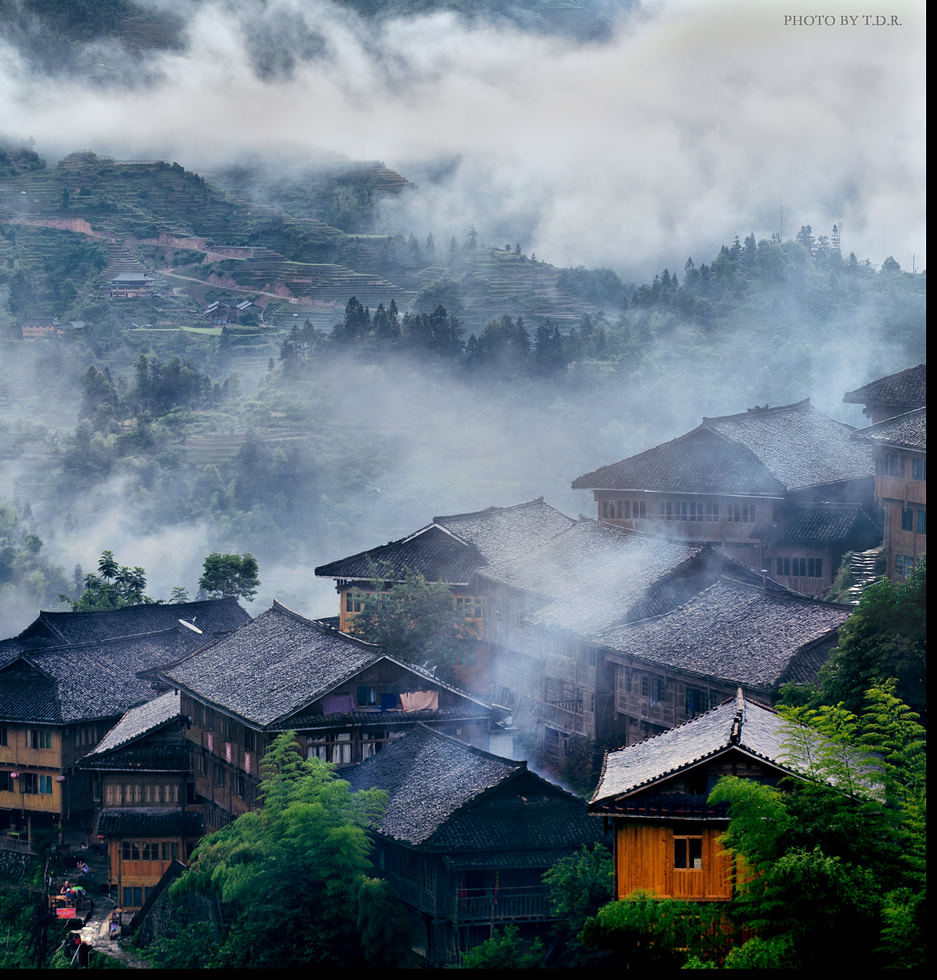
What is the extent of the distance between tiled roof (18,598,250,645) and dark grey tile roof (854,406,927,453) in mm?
13743

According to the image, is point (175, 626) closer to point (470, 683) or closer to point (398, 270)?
point (470, 683)

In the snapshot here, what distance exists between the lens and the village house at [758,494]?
Result: 2431 cm

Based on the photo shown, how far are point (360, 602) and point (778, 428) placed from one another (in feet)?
29.3

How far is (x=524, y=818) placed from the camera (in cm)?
1561

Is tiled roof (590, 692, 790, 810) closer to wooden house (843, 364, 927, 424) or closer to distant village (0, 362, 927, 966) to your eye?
distant village (0, 362, 927, 966)

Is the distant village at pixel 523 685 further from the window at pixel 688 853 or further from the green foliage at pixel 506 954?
the green foliage at pixel 506 954

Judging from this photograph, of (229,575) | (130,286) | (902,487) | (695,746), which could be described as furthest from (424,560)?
(130,286)

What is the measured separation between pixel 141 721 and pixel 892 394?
13120mm

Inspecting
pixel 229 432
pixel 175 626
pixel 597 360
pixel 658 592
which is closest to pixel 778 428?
pixel 658 592

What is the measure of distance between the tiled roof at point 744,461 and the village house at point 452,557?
1.67 meters

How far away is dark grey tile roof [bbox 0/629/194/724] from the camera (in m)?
23.1

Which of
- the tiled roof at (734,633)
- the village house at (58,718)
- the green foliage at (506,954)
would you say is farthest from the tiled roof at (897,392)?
the village house at (58,718)

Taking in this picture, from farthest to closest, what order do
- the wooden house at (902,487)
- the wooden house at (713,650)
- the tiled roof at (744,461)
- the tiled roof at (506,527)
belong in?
the tiled roof at (506,527), the tiled roof at (744,461), the wooden house at (902,487), the wooden house at (713,650)

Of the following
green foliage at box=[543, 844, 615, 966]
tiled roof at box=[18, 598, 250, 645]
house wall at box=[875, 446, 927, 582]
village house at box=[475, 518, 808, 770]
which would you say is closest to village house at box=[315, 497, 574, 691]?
village house at box=[475, 518, 808, 770]
